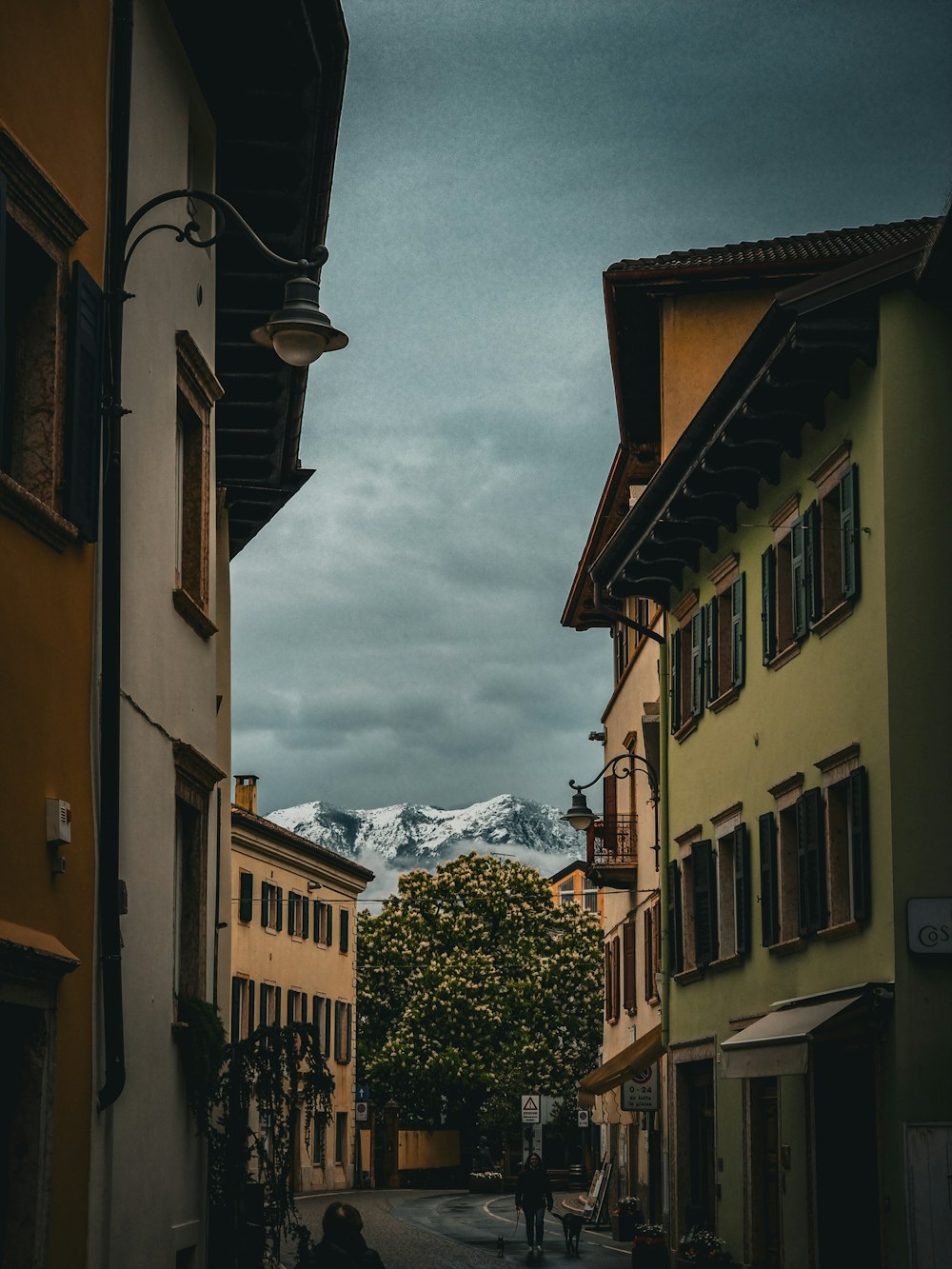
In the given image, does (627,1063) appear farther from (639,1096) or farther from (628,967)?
(628,967)

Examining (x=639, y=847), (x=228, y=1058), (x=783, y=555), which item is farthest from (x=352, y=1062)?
(x=228, y=1058)

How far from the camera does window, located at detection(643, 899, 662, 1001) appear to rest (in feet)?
111

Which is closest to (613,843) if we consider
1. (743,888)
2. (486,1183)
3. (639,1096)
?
(639,1096)

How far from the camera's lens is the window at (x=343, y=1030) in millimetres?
67625

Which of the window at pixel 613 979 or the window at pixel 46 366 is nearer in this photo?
the window at pixel 46 366

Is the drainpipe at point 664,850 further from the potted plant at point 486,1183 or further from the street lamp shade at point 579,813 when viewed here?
the potted plant at point 486,1183

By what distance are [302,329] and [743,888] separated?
A: 1409 cm

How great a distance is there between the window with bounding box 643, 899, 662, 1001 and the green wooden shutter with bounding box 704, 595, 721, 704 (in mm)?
8543

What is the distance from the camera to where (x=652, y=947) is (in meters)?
34.9

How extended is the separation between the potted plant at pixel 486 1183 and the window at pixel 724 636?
144 ft

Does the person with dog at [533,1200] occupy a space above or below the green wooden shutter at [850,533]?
below

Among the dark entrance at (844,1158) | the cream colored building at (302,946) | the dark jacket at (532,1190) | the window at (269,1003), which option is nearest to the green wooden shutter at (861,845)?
the dark entrance at (844,1158)

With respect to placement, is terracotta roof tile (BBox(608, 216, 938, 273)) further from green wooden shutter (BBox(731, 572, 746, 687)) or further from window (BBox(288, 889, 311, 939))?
window (BBox(288, 889, 311, 939))

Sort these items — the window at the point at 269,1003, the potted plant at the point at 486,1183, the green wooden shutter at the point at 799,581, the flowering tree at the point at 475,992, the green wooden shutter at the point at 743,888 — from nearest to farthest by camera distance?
the green wooden shutter at the point at 799,581
the green wooden shutter at the point at 743,888
the window at the point at 269,1003
the potted plant at the point at 486,1183
the flowering tree at the point at 475,992
